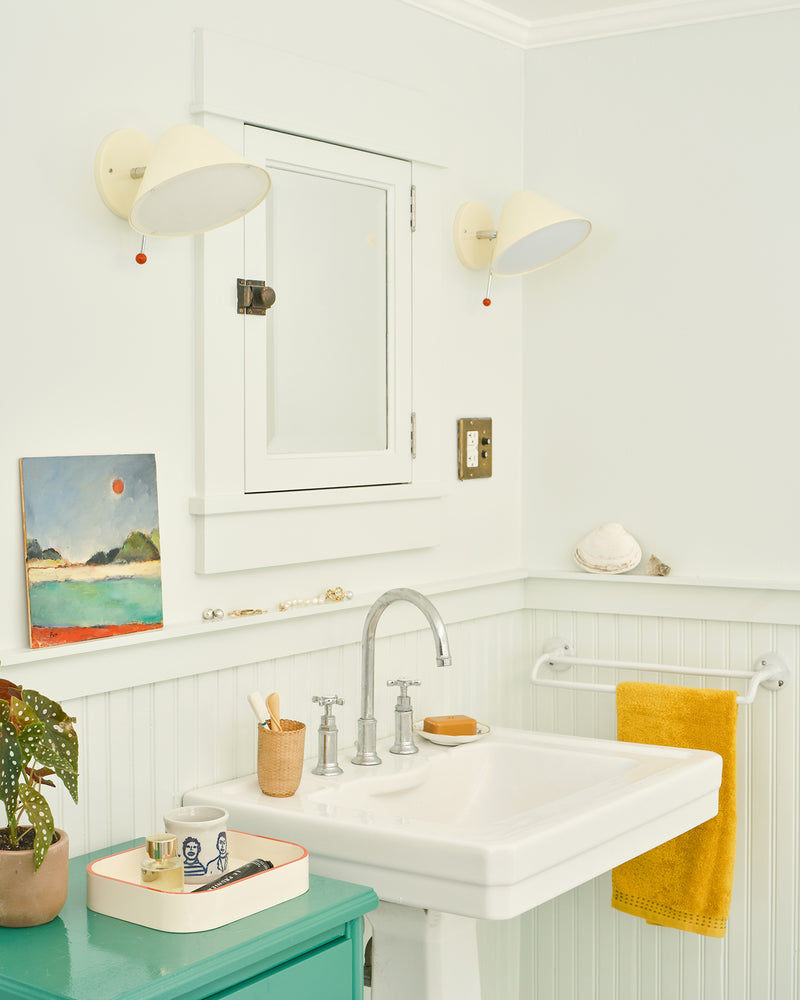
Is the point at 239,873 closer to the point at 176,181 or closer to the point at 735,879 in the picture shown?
the point at 176,181

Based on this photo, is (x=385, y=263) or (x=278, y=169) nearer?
(x=278, y=169)

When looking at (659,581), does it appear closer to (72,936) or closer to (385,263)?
(385,263)

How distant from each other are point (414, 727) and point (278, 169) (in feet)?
3.44

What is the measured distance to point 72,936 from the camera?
1.44 metres

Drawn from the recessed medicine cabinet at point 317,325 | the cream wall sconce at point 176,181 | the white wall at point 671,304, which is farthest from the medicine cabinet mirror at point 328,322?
the white wall at point 671,304

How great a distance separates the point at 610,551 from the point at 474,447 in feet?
1.17

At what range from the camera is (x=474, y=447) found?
97.5 inches

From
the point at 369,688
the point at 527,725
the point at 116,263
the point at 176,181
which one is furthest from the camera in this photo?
the point at 527,725

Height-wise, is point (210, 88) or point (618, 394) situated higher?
point (210, 88)

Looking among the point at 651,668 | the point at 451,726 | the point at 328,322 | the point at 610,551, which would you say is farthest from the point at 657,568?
the point at 328,322

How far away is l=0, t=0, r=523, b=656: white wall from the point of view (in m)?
1.62

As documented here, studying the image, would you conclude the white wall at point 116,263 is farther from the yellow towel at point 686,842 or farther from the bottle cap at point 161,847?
the yellow towel at point 686,842

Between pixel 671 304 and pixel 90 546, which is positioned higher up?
pixel 671 304

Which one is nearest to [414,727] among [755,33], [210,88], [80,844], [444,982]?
[444,982]
